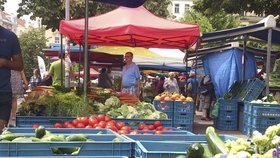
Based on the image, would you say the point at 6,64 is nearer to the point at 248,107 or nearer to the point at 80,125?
the point at 80,125

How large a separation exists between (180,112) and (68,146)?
7.28 meters

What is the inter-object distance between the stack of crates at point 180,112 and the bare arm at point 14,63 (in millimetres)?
5862

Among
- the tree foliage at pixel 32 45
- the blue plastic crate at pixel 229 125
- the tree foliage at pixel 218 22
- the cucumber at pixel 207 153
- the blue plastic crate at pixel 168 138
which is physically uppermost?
the tree foliage at pixel 218 22

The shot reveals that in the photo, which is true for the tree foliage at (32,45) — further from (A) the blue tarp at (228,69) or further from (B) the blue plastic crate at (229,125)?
(B) the blue plastic crate at (229,125)

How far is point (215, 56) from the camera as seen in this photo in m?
15.8

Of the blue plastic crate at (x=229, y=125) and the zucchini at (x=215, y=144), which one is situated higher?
the zucchini at (x=215, y=144)

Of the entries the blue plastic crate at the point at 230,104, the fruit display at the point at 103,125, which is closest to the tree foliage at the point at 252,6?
the blue plastic crate at the point at 230,104

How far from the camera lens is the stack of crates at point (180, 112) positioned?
35.1 feet

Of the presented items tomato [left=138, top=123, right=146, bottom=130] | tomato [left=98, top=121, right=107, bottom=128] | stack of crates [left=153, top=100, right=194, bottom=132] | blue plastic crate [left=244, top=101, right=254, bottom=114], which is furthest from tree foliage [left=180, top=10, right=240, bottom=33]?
tomato [left=98, top=121, right=107, bottom=128]

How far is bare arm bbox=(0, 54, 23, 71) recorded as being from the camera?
5.03 meters

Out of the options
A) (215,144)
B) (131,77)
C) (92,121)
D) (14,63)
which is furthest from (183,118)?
(215,144)

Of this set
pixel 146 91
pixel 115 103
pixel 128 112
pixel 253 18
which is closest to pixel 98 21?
pixel 115 103

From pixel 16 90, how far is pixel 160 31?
3427mm

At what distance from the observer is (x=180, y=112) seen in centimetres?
1087
